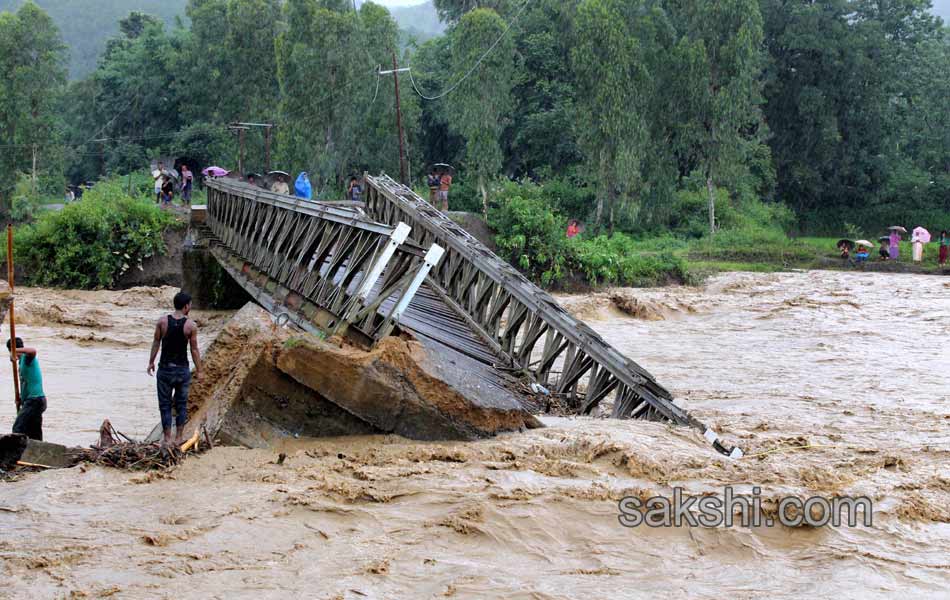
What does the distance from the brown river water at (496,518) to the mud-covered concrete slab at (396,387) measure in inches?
10.7

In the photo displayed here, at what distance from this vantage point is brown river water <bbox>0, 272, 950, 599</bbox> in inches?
243

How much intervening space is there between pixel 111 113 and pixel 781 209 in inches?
1714

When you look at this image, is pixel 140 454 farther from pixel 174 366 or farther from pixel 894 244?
pixel 894 244

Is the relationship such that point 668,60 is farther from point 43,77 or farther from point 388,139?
point 43,77

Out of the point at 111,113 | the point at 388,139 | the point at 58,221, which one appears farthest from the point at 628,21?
the point at 111,113

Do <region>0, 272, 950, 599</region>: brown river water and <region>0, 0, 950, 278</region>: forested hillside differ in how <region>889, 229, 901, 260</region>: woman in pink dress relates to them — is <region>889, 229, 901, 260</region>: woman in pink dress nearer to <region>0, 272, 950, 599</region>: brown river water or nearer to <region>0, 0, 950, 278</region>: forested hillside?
<region>0, 0, 950, 278</region>: forested hillside

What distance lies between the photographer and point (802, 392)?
14.3 meters

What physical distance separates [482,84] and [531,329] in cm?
3112

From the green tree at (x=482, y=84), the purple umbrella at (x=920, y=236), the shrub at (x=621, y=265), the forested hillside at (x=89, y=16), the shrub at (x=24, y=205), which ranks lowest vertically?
the shrub at (x=621, y=265)

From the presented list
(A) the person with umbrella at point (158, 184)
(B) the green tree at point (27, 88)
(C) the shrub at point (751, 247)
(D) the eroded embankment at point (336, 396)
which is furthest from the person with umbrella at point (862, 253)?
(B) the green tree at point (27, 88)

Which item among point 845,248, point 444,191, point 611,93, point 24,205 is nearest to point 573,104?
point 611,93

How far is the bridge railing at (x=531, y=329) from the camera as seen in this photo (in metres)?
11.5

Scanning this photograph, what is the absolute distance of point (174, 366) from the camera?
28.8 ft

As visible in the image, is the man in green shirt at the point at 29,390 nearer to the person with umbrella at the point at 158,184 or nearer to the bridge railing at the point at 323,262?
the bridge railing at the point at 323,262
